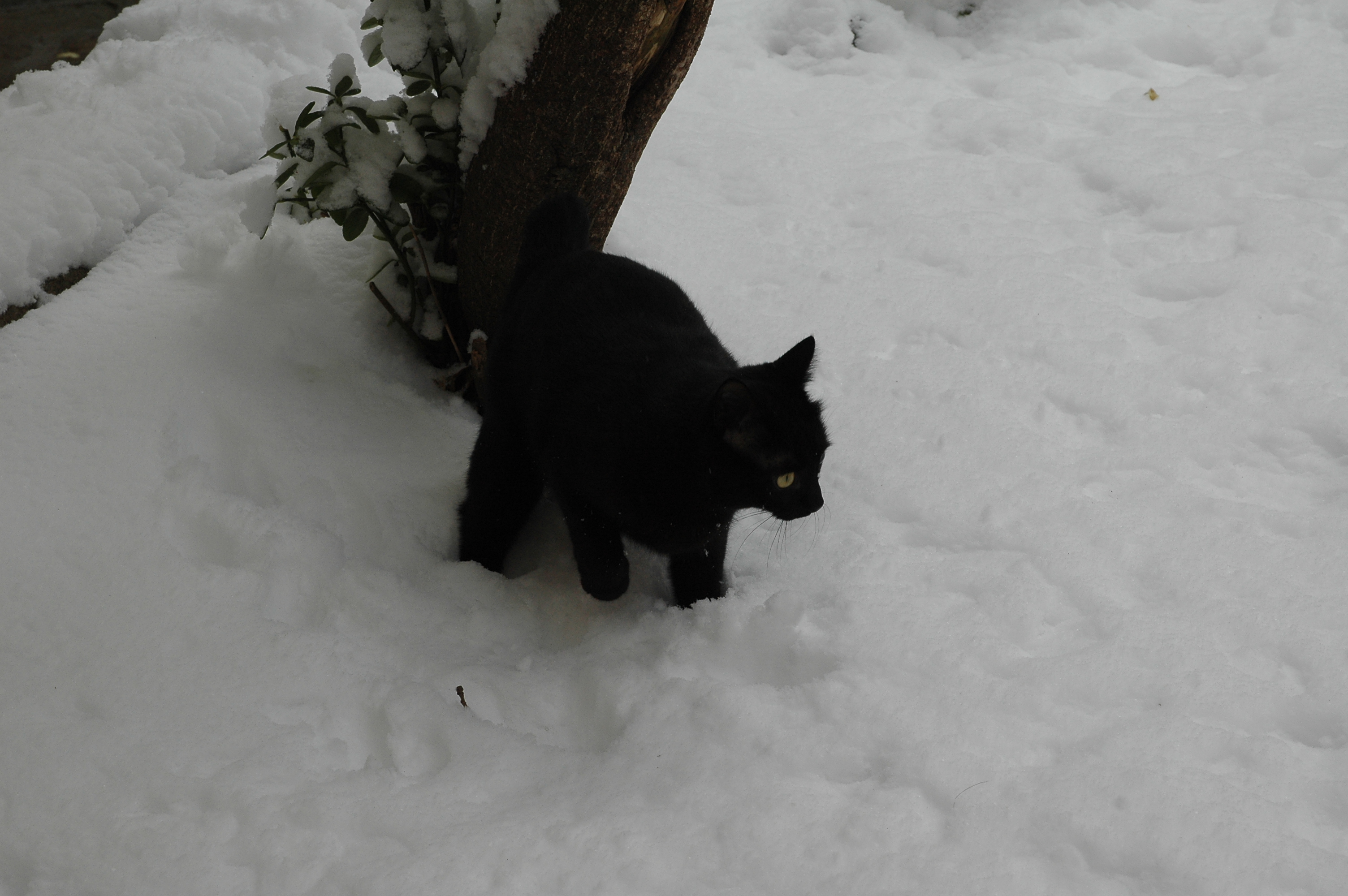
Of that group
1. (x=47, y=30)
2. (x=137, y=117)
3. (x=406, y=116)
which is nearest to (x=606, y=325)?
(x=406, y=116)

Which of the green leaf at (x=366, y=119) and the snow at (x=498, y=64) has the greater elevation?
the snow at (x=498, y=64)

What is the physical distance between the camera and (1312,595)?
85.7 inches

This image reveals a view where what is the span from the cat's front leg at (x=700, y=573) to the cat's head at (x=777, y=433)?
227 millimetres

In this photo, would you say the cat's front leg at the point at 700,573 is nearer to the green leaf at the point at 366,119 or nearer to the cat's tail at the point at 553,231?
the cat's tail at the point at 553,231

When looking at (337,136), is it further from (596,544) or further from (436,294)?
(596,544)

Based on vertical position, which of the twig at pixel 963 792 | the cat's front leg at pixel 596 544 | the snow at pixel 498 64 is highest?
the snow at pixel 498 64

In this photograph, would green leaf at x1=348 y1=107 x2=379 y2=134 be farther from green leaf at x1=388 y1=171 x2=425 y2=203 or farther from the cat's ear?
the cat's ear

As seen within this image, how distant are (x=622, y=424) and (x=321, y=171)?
3.87 ft

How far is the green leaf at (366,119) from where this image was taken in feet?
8.11

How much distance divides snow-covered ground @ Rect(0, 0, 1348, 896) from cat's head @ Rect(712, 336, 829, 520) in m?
0.31

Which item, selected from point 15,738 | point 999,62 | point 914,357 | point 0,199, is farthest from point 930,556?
point 999,62

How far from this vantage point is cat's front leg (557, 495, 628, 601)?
2.18 meters

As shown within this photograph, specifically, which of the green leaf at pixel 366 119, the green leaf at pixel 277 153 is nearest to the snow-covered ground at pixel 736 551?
the green leaf at pixel 277 153

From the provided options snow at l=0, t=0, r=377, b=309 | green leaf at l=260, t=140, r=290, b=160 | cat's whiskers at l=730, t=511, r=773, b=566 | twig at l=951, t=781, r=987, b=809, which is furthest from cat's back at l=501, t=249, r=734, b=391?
snow at l=0, t=0, r=377, b=309
